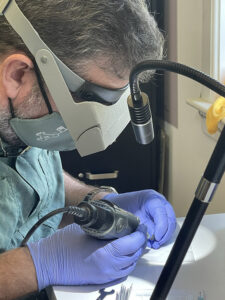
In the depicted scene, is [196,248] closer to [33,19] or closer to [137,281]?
[137,281]

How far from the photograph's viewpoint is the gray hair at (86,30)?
90 cm

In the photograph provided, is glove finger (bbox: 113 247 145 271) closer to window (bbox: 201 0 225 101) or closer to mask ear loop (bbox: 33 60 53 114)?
mask ear loop (bbox: 33 60 53 114)

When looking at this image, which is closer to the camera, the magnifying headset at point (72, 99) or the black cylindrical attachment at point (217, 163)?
the black cylindrical attachment at point (217, 163)

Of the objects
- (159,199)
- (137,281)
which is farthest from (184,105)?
(137,281)

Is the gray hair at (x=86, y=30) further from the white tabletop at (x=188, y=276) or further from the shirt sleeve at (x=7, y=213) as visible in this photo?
the white tabletop at (x=188, y=276)

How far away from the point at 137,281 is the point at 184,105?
1080mm

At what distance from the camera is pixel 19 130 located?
1.03 metres

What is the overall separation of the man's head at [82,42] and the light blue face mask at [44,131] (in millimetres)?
24

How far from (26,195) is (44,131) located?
0.70ft

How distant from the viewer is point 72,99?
932 mm

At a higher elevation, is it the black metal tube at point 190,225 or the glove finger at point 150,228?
the black metal tube at point 190,225

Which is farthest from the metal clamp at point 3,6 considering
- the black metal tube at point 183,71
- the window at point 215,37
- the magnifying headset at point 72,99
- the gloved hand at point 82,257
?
the window at point 215,37

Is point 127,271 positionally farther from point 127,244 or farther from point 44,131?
point 44,131

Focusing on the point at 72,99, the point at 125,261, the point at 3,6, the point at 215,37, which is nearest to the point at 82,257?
the point at 125,261
